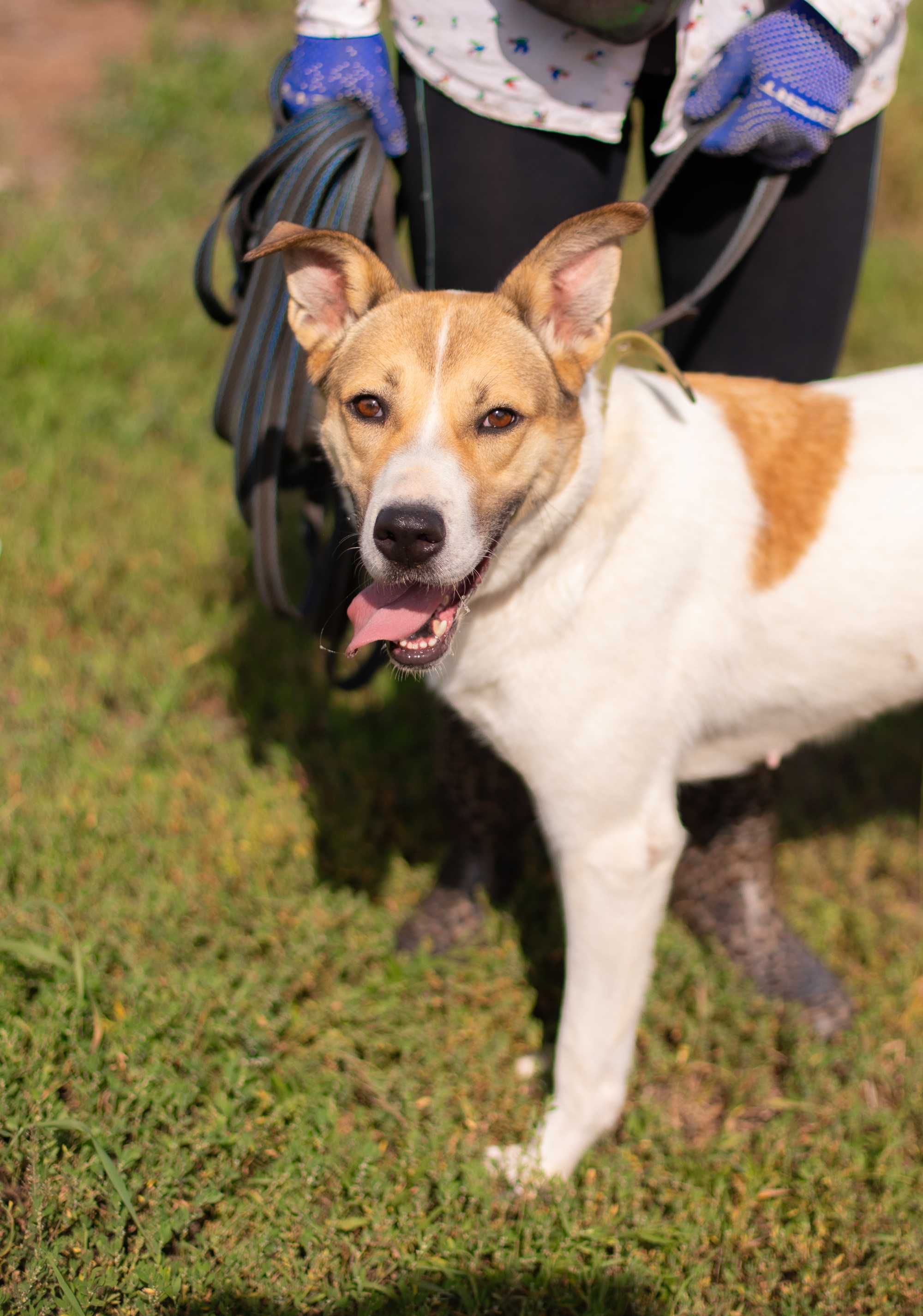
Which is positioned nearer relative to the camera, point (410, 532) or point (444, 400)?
point (410, 532)

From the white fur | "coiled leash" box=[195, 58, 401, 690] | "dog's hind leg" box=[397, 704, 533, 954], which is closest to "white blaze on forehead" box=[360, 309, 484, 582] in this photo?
the white fur

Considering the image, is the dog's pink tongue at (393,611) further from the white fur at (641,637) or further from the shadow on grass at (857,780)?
the shadow on grass at (857,780)

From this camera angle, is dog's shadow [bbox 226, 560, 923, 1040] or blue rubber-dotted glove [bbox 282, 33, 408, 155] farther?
dog's shadow [bbox 226, 560, 923, 1040]

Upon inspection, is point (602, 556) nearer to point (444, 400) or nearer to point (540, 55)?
point (444, 400)

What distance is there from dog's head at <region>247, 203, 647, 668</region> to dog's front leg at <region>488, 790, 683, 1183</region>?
0.68 metres

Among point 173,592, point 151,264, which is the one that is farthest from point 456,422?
point 151,264

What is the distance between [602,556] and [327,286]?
0.88 meters

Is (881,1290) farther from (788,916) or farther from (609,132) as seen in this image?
(609,132)

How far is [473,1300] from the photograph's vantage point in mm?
2334

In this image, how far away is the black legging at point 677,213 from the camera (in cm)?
261

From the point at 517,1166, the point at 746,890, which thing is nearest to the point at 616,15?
the point at 746,890

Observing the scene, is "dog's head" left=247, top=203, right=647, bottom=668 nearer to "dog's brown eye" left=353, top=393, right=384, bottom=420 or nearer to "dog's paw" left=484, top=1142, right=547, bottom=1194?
"dog's brown eye" left=353, top=393, right=384, bottom=420

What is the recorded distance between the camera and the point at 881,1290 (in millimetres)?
2416

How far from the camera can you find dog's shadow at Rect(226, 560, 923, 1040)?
352 centimetres
